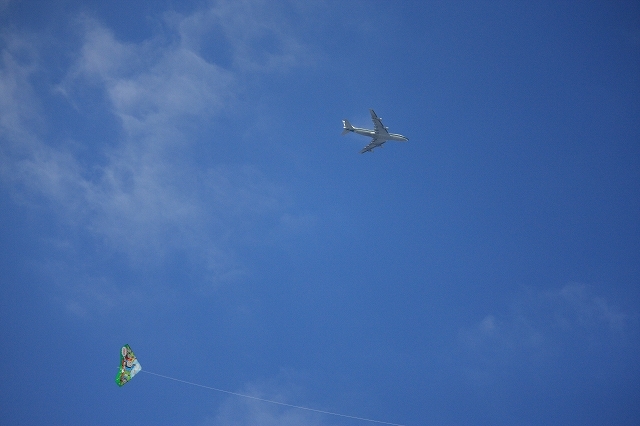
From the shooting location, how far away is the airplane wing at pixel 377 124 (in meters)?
71.1

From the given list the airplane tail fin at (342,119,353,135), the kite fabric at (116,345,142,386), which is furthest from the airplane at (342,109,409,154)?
the kite fabric at (116,345,142,386)

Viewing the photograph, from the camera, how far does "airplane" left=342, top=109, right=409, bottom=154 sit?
236ft

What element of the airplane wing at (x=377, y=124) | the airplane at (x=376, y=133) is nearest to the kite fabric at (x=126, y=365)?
the airplane at (x=376, y=133)

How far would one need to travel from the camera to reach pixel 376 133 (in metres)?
73.8

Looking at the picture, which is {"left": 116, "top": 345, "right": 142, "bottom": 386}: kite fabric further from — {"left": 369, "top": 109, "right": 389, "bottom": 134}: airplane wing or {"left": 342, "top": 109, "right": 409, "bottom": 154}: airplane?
{"left": 369, "top": 109, "right": 389, "bottom": 134}: airplane wing

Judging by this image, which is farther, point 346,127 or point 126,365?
point 346,127

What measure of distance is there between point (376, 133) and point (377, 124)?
1.98m

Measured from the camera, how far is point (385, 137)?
74562 millimetres

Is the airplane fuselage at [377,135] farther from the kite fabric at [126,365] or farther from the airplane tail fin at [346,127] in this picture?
the kite fabric at [126,365]

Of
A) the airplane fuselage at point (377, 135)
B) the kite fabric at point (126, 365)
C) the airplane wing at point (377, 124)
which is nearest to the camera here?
the kite fabric at point (126, 365)

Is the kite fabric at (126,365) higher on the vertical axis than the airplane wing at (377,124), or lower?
lower

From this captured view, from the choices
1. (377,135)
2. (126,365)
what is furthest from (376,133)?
(126,365)

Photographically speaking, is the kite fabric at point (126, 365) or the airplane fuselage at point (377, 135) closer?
the kite fabric at point (126, 365)

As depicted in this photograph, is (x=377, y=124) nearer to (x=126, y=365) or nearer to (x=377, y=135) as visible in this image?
(x=377, y=135)
